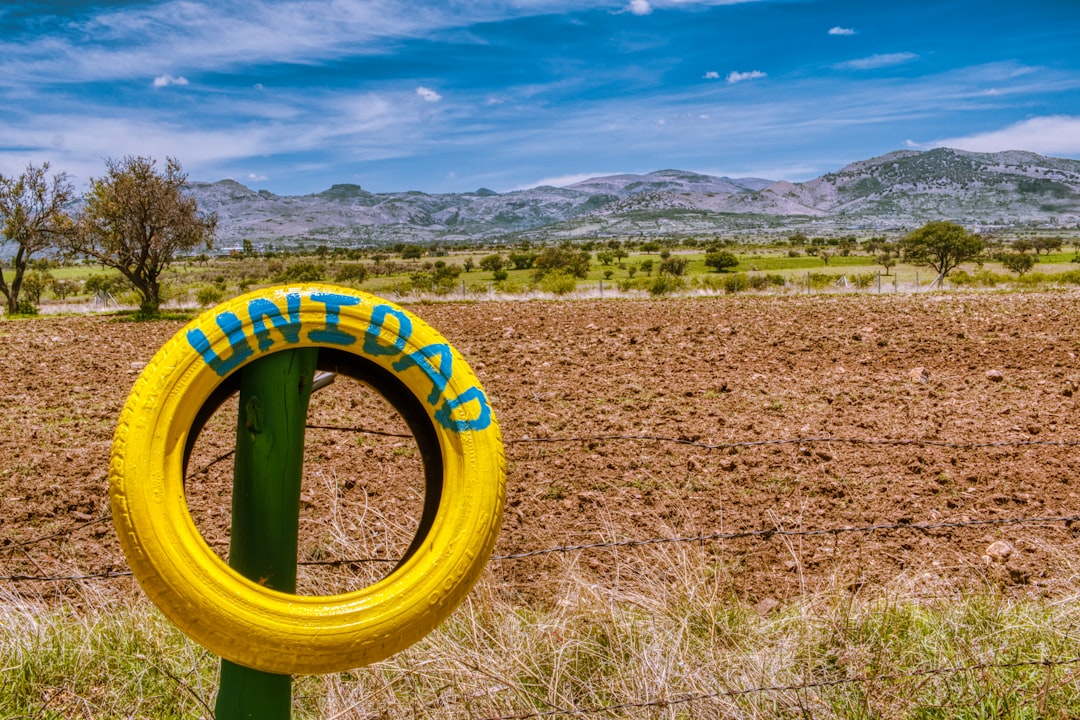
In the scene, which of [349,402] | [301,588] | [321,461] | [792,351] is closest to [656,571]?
[301,588]

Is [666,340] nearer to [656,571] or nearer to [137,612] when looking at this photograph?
[656,571]

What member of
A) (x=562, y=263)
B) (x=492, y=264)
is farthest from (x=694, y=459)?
(x=492, y=264)

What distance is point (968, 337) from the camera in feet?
42.4

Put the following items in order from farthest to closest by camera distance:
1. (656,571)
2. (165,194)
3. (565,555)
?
1. (165,194)
2. (565,555)
3. (656,571)

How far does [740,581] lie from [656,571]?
A: 1.00m

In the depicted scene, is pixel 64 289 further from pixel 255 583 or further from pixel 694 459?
pixel 255 583

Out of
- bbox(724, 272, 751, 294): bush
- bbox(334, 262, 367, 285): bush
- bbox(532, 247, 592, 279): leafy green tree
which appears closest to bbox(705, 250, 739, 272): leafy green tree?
bbox(532, 247, 592, 279): leafy green tree

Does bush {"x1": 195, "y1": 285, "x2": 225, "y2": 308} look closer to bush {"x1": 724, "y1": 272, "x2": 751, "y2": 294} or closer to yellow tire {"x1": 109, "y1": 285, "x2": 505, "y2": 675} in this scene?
bush {"x1": 724, "y1": 272, "x2": 751, "y2": 294}

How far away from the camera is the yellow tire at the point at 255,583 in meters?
1.71

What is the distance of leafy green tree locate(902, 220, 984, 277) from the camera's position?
41719mm

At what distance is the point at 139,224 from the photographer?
21906 mm

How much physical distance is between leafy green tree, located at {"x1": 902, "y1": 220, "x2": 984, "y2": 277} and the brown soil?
99.2ft

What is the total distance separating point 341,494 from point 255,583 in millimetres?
4673

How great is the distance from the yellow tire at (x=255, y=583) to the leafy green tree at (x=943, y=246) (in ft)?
145
